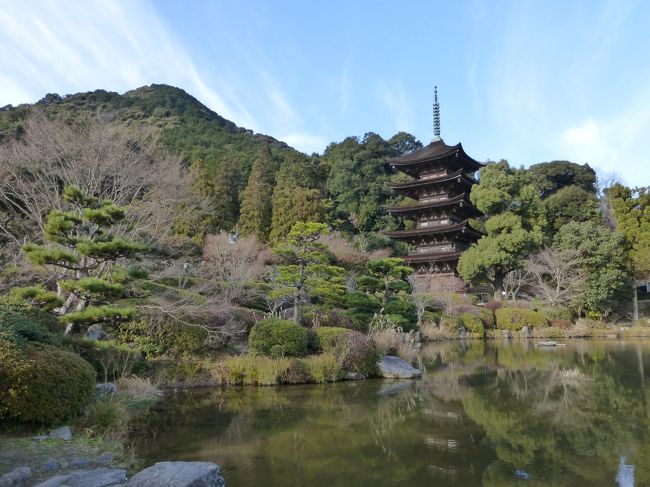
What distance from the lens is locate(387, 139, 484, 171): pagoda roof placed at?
29.1 meters

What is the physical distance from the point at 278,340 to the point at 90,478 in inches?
249

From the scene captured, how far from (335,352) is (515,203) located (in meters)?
19.8

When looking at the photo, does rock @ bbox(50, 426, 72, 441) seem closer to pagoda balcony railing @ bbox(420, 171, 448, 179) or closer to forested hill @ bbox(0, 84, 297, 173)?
pagoda balcony railing @ bbox(420, 171, 448, 179)

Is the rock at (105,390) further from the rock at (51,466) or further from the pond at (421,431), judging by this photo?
the rock at (51,466)

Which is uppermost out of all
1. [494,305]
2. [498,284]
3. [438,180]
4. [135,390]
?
[438,180]

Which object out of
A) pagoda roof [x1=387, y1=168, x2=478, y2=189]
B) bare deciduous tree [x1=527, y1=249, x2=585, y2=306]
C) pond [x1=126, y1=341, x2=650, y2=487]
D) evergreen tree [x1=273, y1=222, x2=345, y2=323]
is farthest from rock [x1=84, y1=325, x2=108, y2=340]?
pagoda roof [x1=387, y1=168, x2=478, y2=189]

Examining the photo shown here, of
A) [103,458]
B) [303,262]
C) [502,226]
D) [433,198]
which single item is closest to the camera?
[103,458]

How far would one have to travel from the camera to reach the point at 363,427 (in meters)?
6.26

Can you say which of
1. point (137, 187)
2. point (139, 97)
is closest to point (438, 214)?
point (137, 187)

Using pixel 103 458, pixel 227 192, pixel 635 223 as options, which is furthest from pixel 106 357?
pixel 635 223

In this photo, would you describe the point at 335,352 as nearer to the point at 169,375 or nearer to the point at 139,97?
the point at 169,375

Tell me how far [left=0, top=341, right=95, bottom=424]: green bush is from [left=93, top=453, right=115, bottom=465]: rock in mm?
992

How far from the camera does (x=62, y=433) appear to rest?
4.82 m

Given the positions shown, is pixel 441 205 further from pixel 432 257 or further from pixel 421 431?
pixel 421 431
